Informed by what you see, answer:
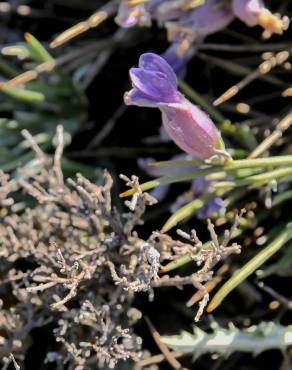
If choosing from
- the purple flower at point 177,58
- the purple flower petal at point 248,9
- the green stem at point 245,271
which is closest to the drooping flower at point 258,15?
the purple flower petal at point 248,9

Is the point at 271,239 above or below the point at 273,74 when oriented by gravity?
below

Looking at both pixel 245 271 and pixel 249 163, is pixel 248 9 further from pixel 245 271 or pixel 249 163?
pixel 245 271

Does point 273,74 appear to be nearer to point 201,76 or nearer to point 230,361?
point 201,76

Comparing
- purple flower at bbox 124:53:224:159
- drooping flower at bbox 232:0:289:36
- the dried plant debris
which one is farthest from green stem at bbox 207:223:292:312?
drooping flower at bbox 232:0:289:36

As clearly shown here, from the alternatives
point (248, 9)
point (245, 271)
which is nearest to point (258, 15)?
point (248, 9)

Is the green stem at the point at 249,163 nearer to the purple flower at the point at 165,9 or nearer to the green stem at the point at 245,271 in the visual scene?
the green stem at the point at 245,271

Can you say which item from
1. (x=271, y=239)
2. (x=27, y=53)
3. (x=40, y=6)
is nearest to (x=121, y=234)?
(x=271, y=239)

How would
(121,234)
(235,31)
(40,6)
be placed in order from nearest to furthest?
(121,234) → (235,31) → (40,6)
